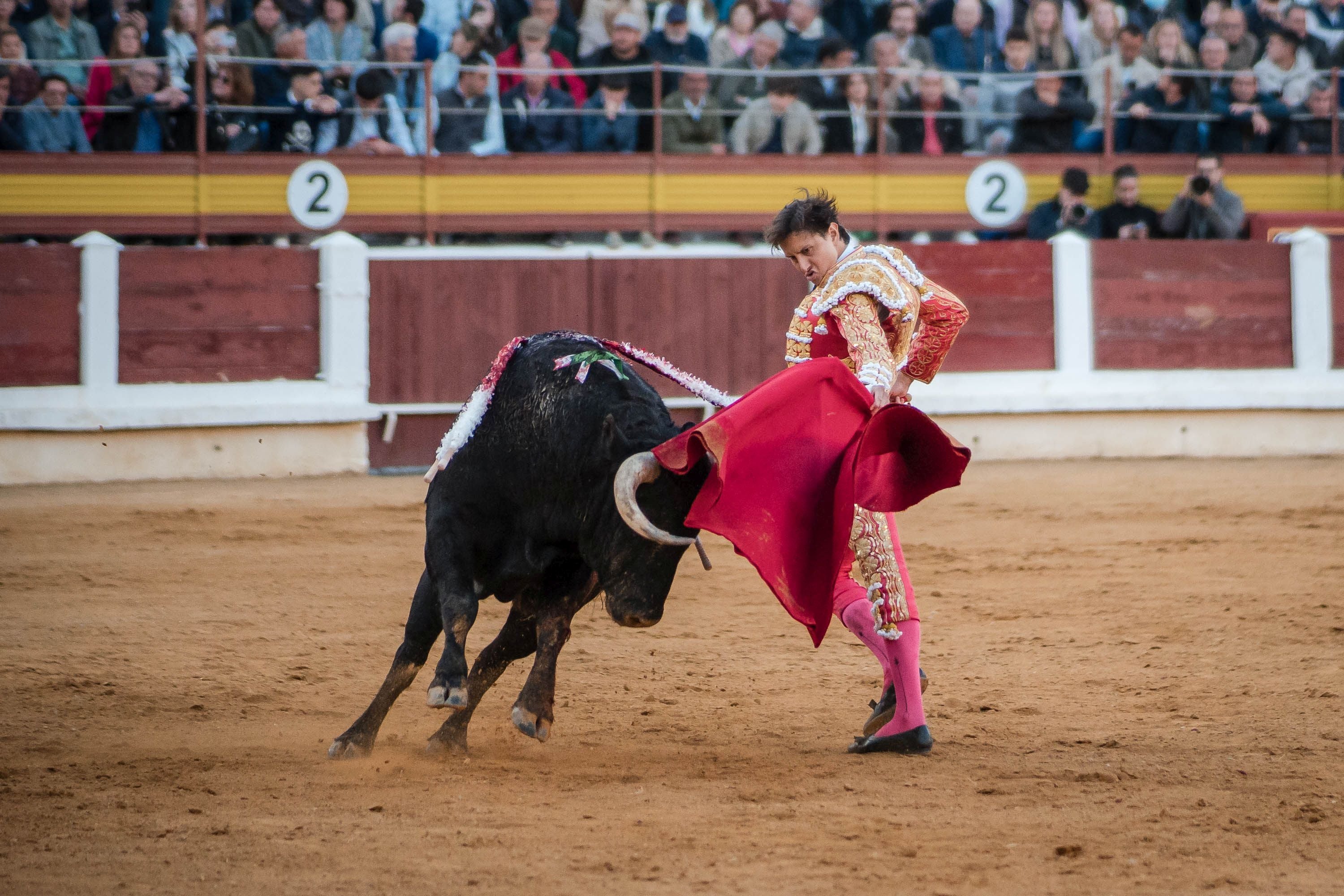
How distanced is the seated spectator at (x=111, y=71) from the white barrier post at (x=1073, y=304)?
16.1 feet

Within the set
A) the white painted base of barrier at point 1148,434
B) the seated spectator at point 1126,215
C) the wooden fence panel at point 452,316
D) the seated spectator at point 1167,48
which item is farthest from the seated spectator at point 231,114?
the seated spectator at point 1167,48

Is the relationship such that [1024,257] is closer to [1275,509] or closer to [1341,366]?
[1341,366]

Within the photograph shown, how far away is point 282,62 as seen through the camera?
7.60 metres

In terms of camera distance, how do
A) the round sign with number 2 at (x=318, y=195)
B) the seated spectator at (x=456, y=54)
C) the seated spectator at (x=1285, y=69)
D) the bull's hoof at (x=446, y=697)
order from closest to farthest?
the bull's hoof at (x=446, y=697) → the seated spectator at (x=456, y=54) → the round sign with number 2 at (x=318, y=195) → the seated spectator at (x=1285, y=69)

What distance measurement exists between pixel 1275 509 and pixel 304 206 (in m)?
5.07

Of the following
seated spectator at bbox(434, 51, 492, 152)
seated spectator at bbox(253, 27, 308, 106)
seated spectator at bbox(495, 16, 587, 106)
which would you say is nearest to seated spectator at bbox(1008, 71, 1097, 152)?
seated spectator at bbox(495, 16, 587, 106)

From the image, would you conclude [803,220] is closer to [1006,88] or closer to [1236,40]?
[1006,88]

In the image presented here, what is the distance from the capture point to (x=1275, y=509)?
6180mm

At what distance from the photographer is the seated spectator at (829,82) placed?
8.24 m

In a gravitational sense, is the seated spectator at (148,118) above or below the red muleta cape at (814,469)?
above

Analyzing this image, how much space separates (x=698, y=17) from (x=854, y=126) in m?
1.07

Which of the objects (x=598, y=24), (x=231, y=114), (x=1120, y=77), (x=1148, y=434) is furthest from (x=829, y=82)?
(x=231, y=114)

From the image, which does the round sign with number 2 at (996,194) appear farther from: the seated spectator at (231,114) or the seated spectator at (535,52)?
the seated spectator at (231,114)

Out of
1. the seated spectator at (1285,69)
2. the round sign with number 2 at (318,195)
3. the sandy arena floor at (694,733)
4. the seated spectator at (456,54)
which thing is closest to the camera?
the sandy arena floor at (694,733)
